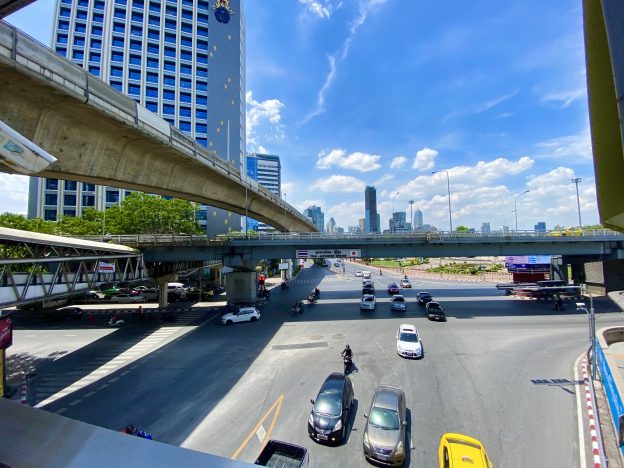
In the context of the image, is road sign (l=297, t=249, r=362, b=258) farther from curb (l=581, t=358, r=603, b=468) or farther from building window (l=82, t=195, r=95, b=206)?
building window (l=82, t=195, r=95, b=206)

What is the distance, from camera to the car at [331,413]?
449 inches

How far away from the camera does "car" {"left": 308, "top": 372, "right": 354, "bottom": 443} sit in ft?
37.4

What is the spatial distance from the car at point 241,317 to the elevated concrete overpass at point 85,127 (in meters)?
12.7

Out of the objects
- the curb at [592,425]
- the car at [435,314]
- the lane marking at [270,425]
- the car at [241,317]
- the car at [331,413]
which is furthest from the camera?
the car at [241,317]

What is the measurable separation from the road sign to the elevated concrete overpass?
1454 centimetres

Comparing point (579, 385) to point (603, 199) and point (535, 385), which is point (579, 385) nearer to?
point (535, 385)

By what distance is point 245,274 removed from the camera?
40.7 m

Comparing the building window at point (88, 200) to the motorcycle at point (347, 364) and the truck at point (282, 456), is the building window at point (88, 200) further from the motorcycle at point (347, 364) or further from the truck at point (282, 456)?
the truck at point (282, 456)

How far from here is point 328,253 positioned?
116 ft

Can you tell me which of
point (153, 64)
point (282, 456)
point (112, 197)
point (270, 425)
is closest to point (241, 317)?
point (270, 425)

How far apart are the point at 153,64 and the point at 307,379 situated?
88396mm

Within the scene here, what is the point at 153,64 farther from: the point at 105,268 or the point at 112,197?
the point at 105,268

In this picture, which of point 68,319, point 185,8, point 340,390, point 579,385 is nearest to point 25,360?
point 68,319

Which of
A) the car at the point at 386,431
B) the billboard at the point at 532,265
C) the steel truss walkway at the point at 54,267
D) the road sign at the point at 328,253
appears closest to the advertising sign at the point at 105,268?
the steel truss walkway at the point at 54,267
